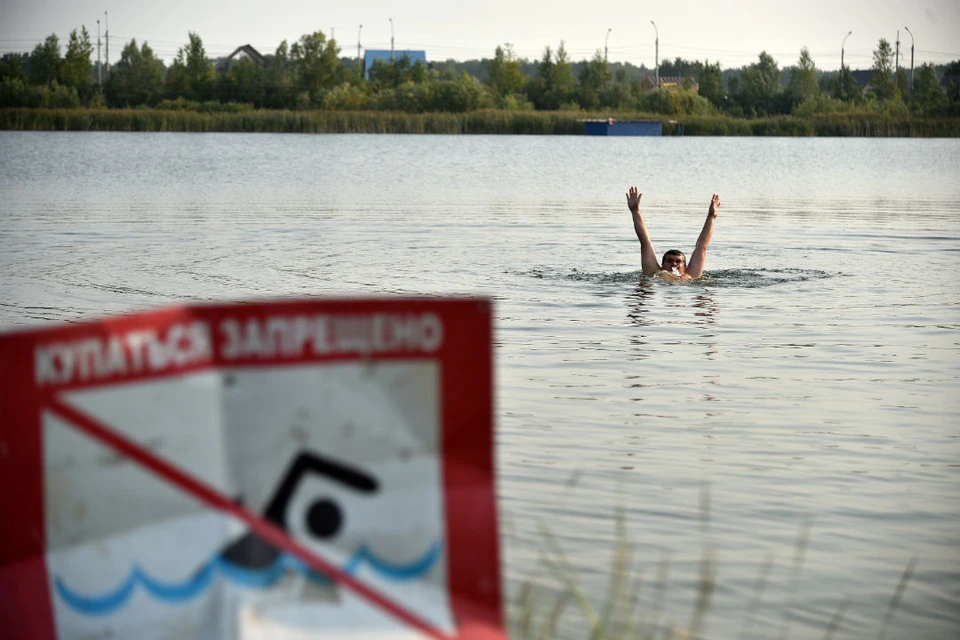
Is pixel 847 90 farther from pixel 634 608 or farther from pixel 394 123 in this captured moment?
pixel 634 608

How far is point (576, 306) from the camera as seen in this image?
1279 cm

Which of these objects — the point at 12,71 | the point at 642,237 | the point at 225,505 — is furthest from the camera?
the point at 12,71

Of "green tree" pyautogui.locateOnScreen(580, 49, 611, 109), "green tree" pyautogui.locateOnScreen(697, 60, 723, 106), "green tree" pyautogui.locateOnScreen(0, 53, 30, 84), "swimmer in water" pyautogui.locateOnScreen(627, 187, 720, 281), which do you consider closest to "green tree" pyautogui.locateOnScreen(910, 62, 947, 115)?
"green tree" pyautogui.locateOnScreen(697, 60, 723, 106)

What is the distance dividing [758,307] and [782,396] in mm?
4669

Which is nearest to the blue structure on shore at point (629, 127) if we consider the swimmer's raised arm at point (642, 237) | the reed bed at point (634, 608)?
the swimmer's raised arm at point (642, 237)

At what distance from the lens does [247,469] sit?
180 cm

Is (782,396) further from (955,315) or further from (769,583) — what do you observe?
(955,315)

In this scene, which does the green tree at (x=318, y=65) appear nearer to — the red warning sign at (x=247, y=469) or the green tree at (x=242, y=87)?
the green tree at (x=242, y=87)

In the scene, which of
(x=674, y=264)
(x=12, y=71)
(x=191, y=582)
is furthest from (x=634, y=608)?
(x=12, y=71)

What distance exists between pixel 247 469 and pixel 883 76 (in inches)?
4536

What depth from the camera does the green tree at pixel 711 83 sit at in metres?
107

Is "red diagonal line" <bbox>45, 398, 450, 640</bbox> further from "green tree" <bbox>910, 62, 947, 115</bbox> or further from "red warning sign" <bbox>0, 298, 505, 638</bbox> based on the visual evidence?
"green tree" <bbox>910, 62, 947, 115</bbox>

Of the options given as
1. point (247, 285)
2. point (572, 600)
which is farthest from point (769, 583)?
point (247, 285)

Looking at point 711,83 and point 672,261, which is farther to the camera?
point 711,83
